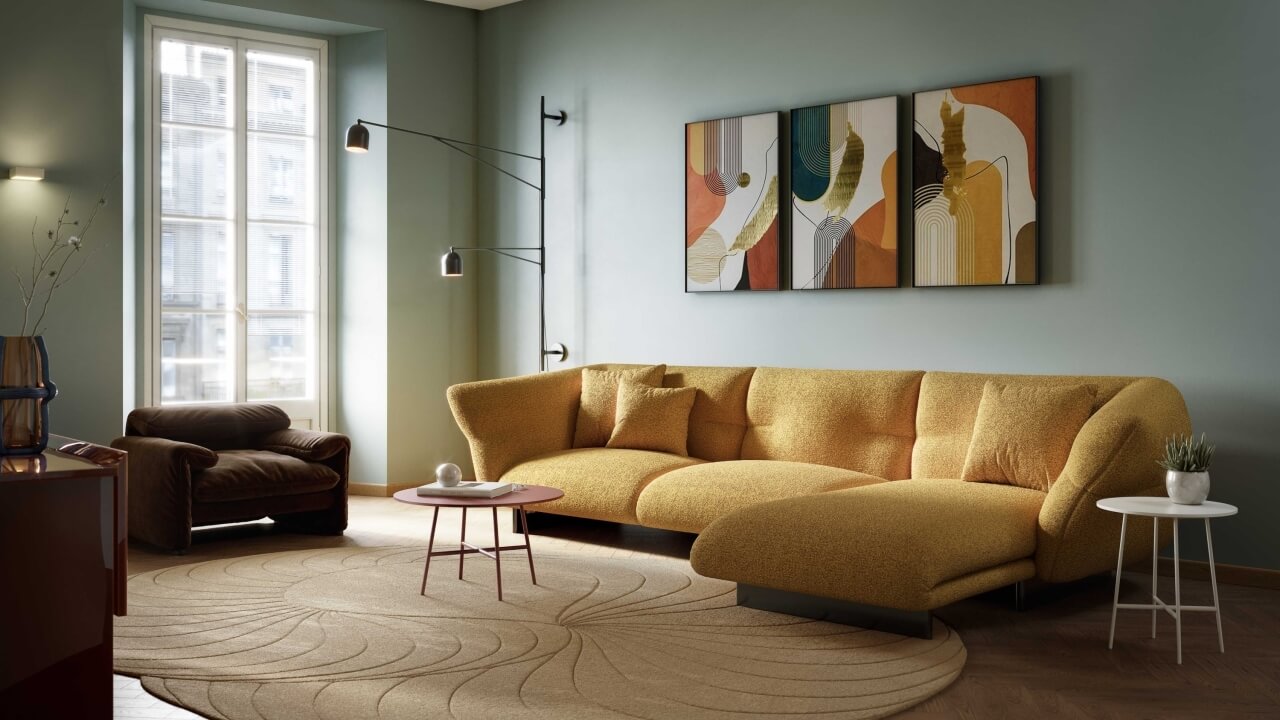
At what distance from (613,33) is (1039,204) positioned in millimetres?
2839

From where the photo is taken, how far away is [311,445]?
19.0ft

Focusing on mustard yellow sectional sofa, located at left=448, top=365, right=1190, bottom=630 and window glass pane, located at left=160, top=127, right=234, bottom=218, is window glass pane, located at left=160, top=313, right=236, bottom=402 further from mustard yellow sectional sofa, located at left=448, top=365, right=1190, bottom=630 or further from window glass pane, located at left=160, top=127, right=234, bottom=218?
mustard yellow sectional sofa, located at left=448, top=365, right=1190, bottom=630

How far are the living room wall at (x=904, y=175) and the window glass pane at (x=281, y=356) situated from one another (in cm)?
112

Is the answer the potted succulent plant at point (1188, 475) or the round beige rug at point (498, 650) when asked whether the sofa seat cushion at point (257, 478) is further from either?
the potted succulent plant at point (1188, 475)

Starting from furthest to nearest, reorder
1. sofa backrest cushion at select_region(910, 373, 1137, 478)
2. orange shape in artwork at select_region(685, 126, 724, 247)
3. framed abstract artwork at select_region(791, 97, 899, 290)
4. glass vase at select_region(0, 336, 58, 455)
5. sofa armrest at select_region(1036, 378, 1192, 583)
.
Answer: orange shape in artwork at select_region(685, 126, 724, 247) < framed abstract artwork at select_region(791, 97, 899, 290) < sofa backrest cushion at select_region(910, 373, 1137, 478) < sofa armrest at select_region(1036, 378, 1192, 583) < glass vase at select_region(0, 336, 58, 455)

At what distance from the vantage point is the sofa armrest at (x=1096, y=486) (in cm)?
405

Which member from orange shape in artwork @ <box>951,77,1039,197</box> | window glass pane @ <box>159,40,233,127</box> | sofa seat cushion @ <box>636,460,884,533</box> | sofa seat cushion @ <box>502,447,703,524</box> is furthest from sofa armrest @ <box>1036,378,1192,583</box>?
window glass pane @ <box>159,40,233,127</box>

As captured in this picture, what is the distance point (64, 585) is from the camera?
2596mm

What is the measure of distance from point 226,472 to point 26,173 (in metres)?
1.99

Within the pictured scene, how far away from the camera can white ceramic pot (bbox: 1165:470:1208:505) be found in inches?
146

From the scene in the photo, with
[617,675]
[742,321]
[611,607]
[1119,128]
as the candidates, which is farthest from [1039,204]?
[617,675]

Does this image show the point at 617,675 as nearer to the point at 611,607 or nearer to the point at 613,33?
the point at 611,607

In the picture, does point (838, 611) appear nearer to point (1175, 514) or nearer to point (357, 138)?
point (1175, 514)

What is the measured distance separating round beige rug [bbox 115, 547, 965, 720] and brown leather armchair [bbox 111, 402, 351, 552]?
49 cm
